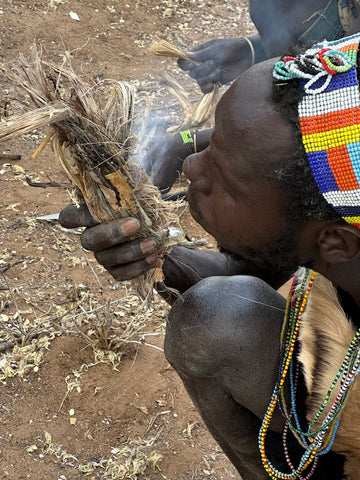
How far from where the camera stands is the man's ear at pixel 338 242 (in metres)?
1.78

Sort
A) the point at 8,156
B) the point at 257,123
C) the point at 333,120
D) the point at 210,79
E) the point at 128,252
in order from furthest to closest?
the point at 8,156 → the point at 210,79 → the point at 128,252 → the point at 257,123 → the point at 333,120

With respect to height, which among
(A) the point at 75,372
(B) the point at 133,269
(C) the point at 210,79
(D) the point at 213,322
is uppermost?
(C) the point at 210,79

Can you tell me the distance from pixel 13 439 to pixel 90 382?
1.45 feet

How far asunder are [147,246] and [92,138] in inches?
15.3

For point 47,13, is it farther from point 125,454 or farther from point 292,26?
point 125,454

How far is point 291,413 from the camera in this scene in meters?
2.18

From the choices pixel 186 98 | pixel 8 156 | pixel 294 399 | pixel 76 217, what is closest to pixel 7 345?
pixel 76 217

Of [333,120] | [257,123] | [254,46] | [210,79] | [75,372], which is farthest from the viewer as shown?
[254,46]

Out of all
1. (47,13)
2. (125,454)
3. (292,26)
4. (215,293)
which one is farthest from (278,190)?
(47,13)

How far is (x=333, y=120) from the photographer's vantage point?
1651 millimetres

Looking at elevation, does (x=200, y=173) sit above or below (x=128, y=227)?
above

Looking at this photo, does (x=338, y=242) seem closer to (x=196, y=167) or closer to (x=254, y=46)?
(x=196, y=167)

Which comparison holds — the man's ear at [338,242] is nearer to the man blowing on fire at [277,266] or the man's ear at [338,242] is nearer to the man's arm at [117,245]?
the man blowing on fire at [277,266]

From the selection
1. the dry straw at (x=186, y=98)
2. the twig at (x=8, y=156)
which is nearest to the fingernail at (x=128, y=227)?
the dry straw at (x=186, y=98)
